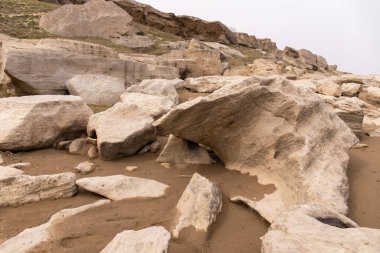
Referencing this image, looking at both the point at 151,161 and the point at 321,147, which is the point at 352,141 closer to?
the point at 321,147

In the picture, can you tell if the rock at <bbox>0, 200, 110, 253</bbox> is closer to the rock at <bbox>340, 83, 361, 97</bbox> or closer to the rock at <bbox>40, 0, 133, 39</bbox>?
the rock at <bbox>340, 83, 361, 97</bbox>

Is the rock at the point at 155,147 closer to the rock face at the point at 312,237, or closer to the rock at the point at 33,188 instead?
the rock at the point at 33,188

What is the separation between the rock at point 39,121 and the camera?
4.88 m

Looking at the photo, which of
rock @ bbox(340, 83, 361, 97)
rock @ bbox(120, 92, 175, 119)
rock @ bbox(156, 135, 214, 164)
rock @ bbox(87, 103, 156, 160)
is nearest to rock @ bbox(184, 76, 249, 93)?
rock @ bbox(340, 83, 361, 97)

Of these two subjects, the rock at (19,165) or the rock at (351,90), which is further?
the rock at (351,90)

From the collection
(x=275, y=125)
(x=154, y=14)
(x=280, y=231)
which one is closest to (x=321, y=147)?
(x=275, y=125)

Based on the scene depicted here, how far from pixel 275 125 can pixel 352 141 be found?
4.25 ft

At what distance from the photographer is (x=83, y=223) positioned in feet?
10.4

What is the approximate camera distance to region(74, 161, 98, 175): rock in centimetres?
440

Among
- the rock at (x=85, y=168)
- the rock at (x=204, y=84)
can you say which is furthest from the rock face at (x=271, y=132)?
the rock at (x=204, y=84)

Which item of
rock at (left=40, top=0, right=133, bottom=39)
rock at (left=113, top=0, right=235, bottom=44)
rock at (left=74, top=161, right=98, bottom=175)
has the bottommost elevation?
rock at (left=74, top=161, right=98, bottom=175)

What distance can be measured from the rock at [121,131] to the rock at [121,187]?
88 cm

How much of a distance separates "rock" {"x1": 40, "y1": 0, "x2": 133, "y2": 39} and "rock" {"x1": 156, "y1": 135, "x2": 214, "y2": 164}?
15.6 meters

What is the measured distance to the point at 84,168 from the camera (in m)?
4.43
